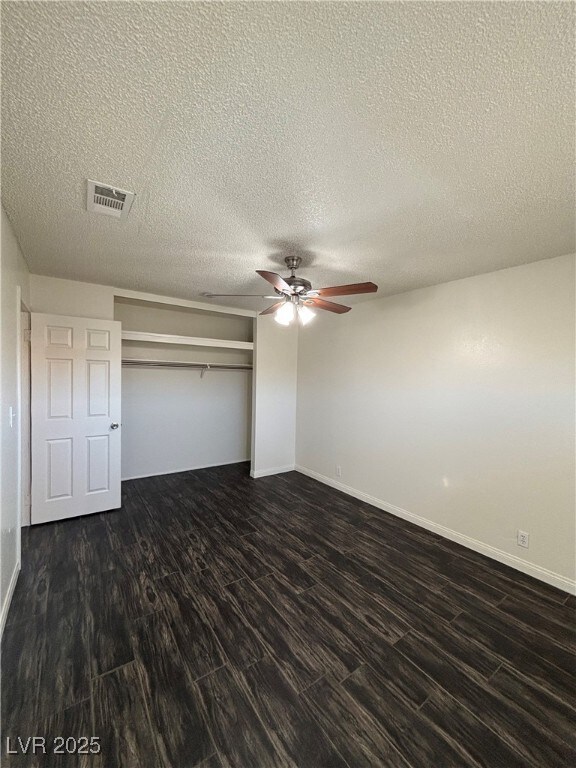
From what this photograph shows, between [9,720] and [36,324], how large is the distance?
2.94m

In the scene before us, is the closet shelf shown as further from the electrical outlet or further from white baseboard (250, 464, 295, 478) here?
the electrical outlet

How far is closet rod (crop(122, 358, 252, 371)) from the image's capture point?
13.8ft

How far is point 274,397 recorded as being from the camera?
15.7ft

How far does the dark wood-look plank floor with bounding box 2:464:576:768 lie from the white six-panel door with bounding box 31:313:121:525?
38cm

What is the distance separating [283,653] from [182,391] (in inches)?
146

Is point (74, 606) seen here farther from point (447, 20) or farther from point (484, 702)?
point (447, 20)

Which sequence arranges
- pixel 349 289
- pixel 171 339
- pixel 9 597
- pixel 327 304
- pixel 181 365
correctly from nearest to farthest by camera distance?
pixel 9 597
pixel 349 289
pixel 327 304
pixel 171 339
pixel 181 365

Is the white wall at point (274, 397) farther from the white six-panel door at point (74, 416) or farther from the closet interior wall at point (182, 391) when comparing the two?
the white six-panel door at point (74, 416)

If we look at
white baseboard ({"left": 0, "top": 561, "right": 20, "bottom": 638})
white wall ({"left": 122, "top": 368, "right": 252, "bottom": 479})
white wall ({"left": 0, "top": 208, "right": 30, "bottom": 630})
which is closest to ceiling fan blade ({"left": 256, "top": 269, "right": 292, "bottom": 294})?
white wall ({"left": 0, "top": 208, "right": 30, "bottom": 630})

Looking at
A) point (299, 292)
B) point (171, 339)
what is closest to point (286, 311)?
point (299, 292)

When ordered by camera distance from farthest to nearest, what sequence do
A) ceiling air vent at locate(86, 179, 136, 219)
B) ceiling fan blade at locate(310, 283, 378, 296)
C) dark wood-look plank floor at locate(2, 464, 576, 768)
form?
1. ceiling fan blade at locate(310, 283, 378, 296)
2. ceiling air vent at locate(86, 179, 136, 219)
3. dark wood-look plank floor at locate(2, 464, 576, 768)

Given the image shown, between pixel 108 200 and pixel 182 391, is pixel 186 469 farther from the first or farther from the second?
pixel 108 200

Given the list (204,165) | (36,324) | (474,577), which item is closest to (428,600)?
(474,577)

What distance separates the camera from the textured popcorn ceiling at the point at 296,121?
2.80ft
